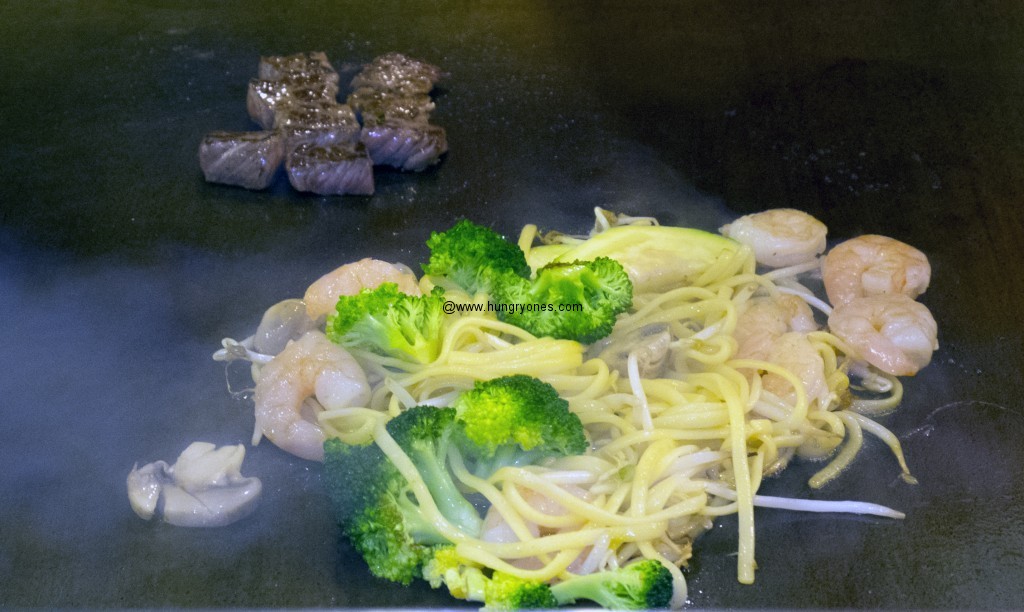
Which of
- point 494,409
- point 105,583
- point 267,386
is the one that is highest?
point 494,409

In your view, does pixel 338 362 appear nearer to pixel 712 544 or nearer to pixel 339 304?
pixel 339 304

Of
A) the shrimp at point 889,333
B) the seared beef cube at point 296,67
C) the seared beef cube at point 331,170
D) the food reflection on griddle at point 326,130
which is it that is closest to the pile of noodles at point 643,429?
the shrimp at point 889,333

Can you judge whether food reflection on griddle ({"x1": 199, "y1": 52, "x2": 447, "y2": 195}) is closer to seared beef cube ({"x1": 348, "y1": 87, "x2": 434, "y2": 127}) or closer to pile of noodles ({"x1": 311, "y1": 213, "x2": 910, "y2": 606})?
seared beef cube ({"x1": 348, "y1": 87, "x2": 434, "y2": 127})

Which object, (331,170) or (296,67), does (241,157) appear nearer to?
(331,170)

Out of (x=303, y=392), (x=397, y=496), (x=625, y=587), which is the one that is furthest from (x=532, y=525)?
(x=303, y=392)

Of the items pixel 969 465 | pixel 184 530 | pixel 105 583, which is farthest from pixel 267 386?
pixel 969 465

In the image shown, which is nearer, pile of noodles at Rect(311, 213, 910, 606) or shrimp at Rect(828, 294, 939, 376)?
pile of noodles at Rect(311, 213, 910, 606)

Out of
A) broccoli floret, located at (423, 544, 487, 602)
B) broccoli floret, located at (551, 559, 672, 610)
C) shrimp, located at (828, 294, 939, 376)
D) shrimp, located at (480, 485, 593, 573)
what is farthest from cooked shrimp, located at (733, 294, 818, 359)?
broccoli floret, located at (423, 544, 487, 602)
